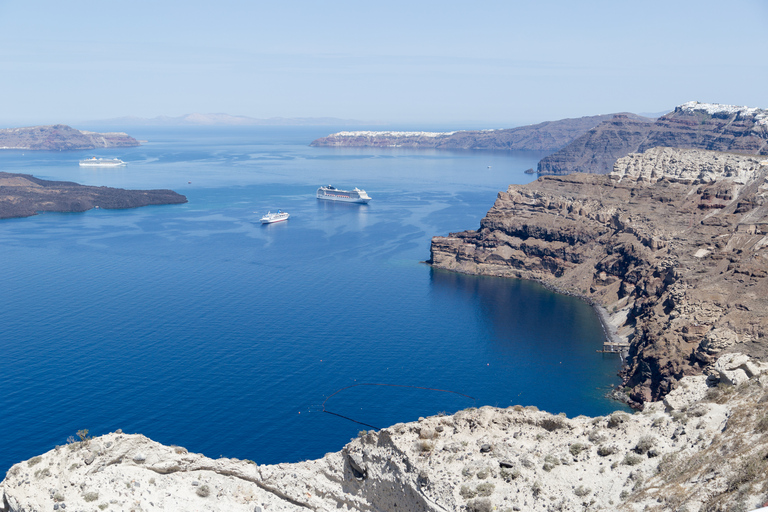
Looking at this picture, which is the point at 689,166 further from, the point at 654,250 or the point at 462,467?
the point at 462,467

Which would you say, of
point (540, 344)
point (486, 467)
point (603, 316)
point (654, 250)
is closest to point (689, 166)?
point (654, 250)

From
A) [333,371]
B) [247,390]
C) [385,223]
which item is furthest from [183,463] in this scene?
[385,223]

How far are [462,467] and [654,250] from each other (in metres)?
98.2

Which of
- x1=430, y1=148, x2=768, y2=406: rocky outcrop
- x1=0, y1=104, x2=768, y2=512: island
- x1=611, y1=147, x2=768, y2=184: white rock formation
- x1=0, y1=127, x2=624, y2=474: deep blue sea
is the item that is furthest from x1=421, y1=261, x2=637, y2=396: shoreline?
x1=0, y1=104, x2=768, y2=512: island

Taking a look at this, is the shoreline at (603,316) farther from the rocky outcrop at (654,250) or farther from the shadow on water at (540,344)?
the shadow on water at (540,344)

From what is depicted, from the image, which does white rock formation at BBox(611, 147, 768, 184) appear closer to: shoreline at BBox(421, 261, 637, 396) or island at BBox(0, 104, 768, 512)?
shoreline at BBox(421, 261, 637, 396)

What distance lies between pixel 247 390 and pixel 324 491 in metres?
43.7

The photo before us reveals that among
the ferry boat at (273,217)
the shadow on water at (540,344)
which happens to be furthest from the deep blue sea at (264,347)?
the ferry boat at (273,217)

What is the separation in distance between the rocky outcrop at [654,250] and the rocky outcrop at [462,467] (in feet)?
144

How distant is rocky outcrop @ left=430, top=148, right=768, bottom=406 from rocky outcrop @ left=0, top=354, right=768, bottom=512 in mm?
44016

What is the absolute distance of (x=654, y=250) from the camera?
376ft

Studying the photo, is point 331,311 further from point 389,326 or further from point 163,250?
point 163,250

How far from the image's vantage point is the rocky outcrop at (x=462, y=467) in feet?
84.4

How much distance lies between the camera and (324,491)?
99.8ft
